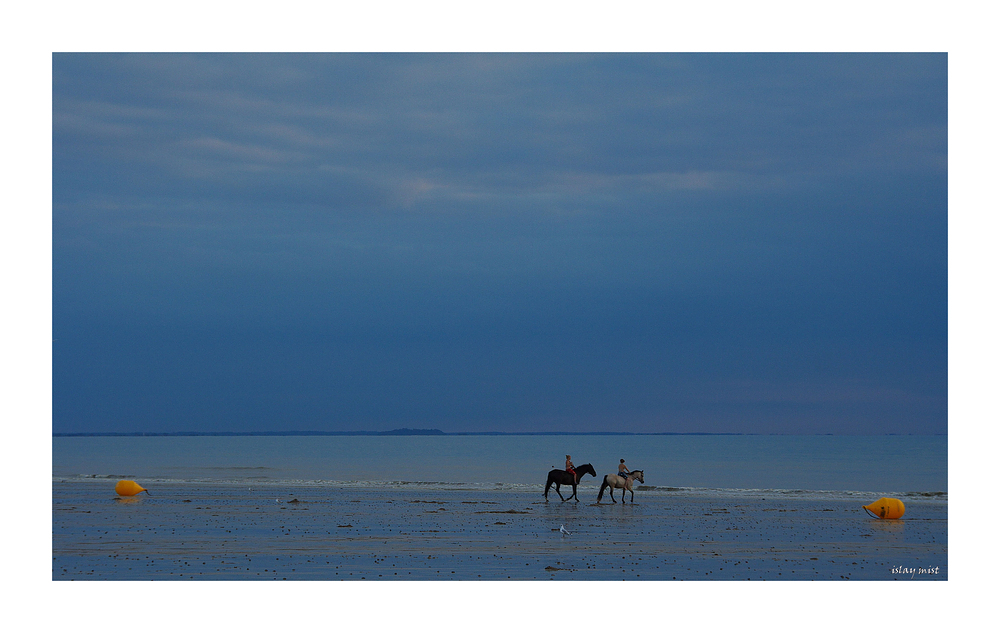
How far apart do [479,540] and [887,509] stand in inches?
634

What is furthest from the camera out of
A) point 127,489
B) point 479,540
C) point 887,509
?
point 127,489

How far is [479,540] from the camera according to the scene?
2245 centimetres

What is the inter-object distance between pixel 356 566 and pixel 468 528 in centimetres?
712

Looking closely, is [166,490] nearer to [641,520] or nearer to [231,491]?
[231,491]

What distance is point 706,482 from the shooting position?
4981cm

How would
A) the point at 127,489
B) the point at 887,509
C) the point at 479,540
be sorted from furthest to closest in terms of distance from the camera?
the point at 127,489, the point at 887,509, the point at 479,540

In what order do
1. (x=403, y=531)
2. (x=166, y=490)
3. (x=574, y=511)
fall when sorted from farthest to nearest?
(x=166, y=490), (x=574, y=511), (x=403, y=531)

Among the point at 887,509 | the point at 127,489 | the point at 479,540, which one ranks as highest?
the point at 479,540

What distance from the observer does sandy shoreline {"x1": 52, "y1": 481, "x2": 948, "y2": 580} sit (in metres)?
18.1

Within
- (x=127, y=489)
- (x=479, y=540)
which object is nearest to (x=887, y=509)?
(x=479, y=540)

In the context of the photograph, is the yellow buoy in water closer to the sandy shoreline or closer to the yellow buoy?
the sandy shoreline

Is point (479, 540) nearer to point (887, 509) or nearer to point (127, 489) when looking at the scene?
point (887, 509)
